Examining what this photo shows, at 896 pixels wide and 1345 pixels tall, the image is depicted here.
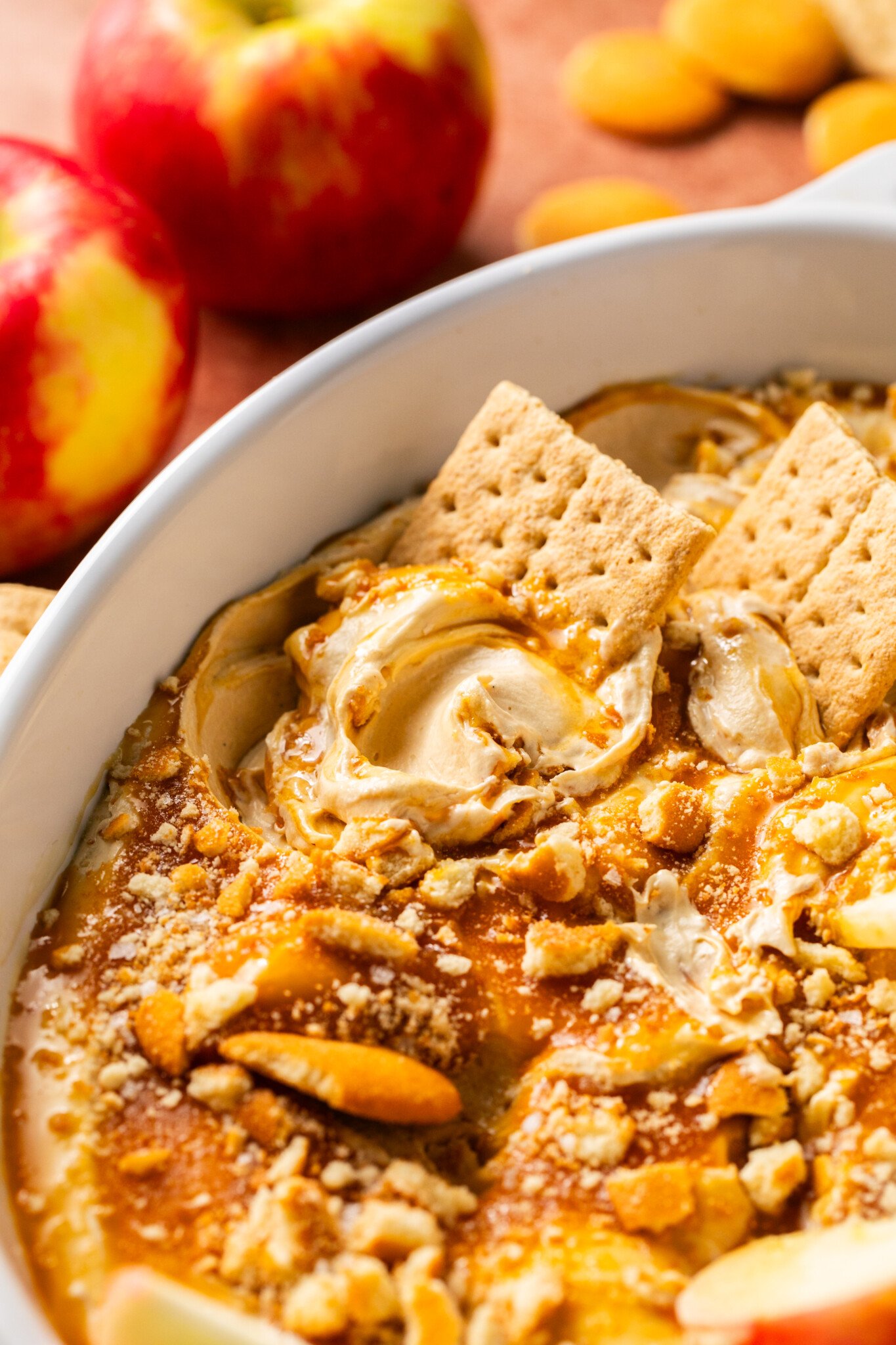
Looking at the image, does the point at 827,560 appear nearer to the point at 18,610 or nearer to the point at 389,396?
the point at 389,396

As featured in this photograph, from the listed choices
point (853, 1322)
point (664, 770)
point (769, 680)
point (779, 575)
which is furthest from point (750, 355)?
point (853, 1322)

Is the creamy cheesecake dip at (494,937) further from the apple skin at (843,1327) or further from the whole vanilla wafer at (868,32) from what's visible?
the whole vanilla wafer at (868,32)

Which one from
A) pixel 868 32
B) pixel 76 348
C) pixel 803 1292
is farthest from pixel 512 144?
pixel 803 1292

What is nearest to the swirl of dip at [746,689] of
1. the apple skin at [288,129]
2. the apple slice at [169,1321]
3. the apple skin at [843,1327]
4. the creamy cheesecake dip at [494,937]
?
the creamy cheesecake dip at [494,937]

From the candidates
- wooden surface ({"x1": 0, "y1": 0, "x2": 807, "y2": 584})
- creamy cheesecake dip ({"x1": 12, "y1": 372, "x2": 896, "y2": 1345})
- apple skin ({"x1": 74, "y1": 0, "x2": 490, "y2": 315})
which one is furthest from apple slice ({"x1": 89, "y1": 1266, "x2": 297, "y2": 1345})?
apple skin ({"x1": 74, "y1": 0, "x2": 490, "y2": 315})

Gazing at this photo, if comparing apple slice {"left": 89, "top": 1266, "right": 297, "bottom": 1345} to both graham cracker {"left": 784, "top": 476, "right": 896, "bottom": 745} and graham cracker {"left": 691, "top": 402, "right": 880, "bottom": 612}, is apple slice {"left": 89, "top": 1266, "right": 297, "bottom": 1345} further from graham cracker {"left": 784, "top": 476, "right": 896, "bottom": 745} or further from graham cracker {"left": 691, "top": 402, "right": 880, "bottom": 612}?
graham cracker {"left": 691, "top": 402, "right": 880, "bottom": 612}

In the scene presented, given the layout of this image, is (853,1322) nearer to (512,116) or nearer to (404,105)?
(404,105)
